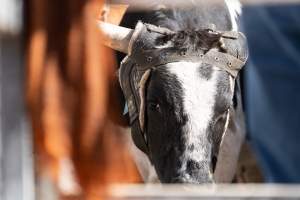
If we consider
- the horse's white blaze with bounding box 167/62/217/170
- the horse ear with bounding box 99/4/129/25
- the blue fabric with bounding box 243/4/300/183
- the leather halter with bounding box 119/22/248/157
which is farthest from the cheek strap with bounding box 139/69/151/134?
the blue fabric with bounding box 243/4/300/183

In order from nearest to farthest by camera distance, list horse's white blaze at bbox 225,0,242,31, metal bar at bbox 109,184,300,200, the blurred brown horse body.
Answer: the blurred brown horse body, metal bar at bbox 109,184,300,200, horse's white blaze at bbox 225,0,242,31

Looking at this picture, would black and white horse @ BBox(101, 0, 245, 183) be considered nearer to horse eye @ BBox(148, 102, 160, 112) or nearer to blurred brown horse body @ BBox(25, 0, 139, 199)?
horse eye @ BBox(148, 102, 160, 112)

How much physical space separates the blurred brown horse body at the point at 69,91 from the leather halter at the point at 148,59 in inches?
11.3

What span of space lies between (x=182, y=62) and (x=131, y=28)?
0.21 meters

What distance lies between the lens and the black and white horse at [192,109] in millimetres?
2242

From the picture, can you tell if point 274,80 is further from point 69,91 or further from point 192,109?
point 69,91

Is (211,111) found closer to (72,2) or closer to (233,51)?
(233,51)

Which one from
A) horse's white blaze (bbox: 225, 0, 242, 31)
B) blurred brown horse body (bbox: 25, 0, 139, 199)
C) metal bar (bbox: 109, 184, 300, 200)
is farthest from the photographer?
horse's white blaze (bbox: 225, 0, 242, 31)

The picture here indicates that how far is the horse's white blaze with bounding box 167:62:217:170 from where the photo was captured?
224cm

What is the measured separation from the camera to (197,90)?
2.26m

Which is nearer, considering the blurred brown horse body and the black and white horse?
the blurred brown horse body

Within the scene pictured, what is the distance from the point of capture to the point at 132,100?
2285mm

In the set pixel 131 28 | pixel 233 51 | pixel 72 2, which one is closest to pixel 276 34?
pixel 233 51

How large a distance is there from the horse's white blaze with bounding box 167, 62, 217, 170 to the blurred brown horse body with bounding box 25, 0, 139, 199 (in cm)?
34
